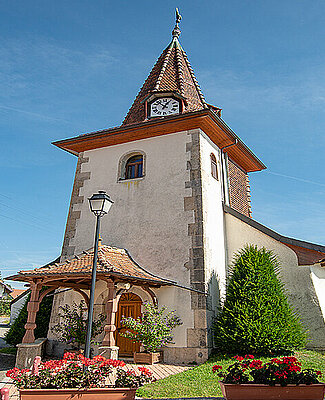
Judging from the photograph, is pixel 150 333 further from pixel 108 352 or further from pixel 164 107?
pixel 164 107

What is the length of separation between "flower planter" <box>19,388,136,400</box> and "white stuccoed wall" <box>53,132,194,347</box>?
5.21 meters

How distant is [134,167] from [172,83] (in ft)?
13.3

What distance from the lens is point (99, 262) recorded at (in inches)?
343

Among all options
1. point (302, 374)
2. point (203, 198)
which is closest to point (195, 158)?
point (203, 198)

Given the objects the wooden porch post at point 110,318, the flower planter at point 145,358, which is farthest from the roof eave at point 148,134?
the flower planter at point 145,358

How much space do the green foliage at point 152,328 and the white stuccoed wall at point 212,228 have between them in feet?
4.75

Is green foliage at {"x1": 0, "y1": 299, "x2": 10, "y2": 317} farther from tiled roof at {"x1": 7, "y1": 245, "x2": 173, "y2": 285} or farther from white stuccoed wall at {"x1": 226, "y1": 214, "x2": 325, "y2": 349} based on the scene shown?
white stuccoed wall at {"x1": 226, "y1": 214, "x2": 325, "y2": 349}

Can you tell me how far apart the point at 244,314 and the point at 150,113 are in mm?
7925

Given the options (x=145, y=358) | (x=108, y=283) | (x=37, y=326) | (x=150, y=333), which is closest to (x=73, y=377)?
(x=108, y=283)

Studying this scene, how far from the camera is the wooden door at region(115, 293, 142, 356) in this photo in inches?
402

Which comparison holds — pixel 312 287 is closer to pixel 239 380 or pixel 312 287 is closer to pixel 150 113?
pixel 239 380

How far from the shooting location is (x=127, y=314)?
10648mm

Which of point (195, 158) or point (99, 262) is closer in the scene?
point (99, 262)

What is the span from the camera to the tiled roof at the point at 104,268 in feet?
27.3
